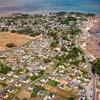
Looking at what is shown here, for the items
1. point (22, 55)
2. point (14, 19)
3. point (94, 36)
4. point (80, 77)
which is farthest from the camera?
point (14, 19)

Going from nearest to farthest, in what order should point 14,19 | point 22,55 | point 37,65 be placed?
point 37,65 < point 22,55 < point 14,19

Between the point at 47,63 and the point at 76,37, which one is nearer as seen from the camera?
→ the point at 47,63

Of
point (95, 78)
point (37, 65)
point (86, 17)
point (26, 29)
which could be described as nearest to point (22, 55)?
point (37, 65)

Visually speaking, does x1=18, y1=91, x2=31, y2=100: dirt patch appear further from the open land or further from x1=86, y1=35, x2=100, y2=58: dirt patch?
x1=86, y1=35, x2=100, y2=58: dirt patch

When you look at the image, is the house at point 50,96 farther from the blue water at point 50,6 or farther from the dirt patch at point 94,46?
the blue water at point 50,6


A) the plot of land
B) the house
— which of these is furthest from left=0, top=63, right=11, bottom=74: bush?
the plot of land

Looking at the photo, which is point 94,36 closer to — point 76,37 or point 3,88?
point 76,37

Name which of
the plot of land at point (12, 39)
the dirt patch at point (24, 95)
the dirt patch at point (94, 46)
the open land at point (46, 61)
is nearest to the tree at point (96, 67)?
the open land at point (46, 61)
